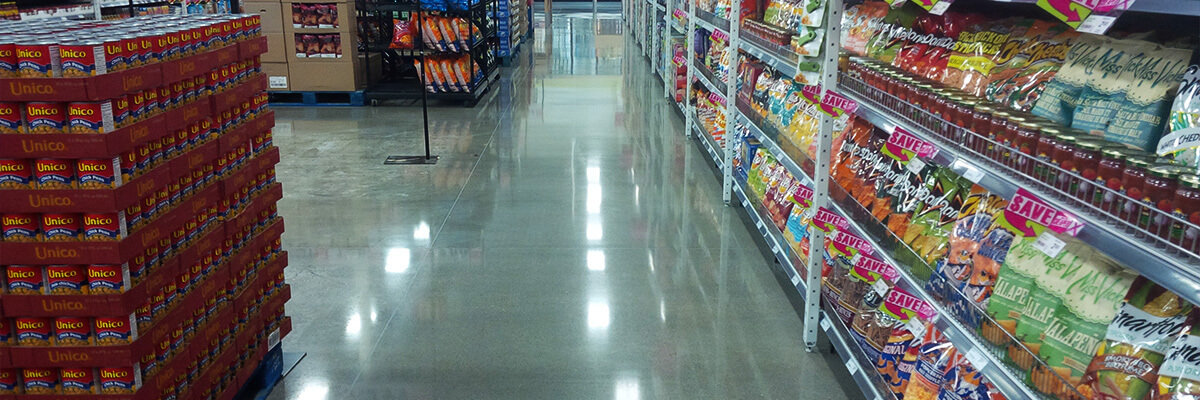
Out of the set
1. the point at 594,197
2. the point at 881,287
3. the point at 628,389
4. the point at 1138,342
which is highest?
the point at 1138,342

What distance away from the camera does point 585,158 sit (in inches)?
278

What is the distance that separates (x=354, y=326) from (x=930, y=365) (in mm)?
2348

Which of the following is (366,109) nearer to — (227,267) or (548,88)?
(548,88)

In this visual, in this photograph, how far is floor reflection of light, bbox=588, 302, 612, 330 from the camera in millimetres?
3766

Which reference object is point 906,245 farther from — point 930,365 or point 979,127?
point 979,127

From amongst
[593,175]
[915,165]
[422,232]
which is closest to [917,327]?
[915,165]

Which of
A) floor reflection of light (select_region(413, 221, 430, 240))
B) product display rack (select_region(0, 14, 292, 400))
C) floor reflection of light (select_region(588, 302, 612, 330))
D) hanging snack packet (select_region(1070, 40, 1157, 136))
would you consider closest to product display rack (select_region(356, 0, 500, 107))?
floor reflection of light (select_region(413, 221, 430, 240))

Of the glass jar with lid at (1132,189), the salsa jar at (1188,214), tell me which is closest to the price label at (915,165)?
the glass jar with lid at (1132,189)

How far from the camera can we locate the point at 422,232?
5.09m

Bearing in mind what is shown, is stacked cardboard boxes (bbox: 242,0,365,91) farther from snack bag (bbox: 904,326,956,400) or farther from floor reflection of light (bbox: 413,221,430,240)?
snack bag (bbox: 904,326,956,400)

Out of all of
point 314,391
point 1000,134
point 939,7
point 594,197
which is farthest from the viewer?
point 594,197

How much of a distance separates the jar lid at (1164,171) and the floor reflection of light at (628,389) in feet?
6.36

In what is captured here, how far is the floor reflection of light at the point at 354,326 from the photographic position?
364 centimetres

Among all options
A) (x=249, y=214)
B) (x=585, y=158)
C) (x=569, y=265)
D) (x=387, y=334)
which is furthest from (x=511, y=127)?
(x=249, y=214)
